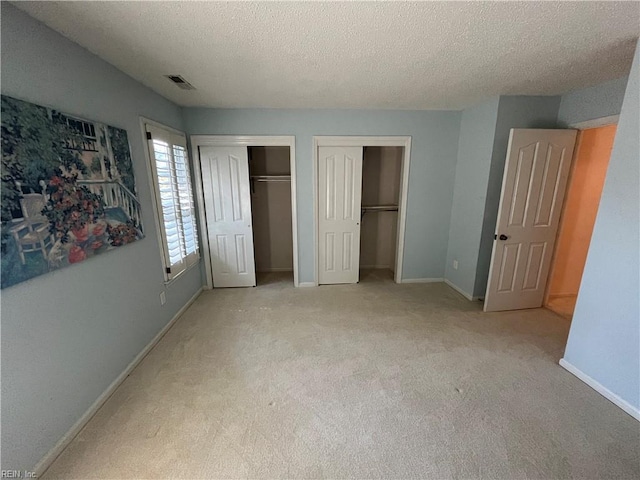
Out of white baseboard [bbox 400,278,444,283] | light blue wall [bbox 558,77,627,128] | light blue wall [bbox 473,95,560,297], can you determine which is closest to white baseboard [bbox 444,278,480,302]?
white baseboard [bbox 400,278,444,283]

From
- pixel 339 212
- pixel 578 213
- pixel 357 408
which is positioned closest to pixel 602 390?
pixel 357 408

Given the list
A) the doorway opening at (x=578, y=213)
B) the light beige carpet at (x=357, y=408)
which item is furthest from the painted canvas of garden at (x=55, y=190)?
the doorway opening at (x=578, y=213)

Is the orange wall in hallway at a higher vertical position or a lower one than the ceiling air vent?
lower

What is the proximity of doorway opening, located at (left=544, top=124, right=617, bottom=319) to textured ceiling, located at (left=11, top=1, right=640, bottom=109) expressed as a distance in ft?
2.61

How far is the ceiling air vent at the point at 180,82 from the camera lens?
210 centimetres

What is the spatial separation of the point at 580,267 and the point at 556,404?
235cm

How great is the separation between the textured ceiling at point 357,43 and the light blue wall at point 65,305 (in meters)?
0.16

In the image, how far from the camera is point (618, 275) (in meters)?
1.68

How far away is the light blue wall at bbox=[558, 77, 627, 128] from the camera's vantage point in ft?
7.09

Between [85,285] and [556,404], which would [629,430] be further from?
[85,285]

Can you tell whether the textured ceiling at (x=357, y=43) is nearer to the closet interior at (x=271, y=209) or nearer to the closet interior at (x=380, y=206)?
the closet interior at (x=271, y=209)

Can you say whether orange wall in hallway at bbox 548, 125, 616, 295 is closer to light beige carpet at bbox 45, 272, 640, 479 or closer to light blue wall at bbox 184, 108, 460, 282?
light beige carpet at bbox 45, 272, 640, 479

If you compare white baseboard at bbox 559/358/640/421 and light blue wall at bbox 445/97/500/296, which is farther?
light blue wall at bbox 445/97/500/296

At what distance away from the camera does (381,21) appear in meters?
1.35
